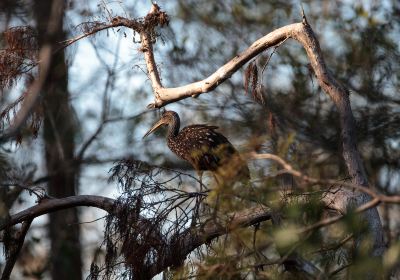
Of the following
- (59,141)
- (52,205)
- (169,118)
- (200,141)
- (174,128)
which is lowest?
(52,205)

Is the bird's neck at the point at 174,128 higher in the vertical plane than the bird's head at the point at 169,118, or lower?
lower

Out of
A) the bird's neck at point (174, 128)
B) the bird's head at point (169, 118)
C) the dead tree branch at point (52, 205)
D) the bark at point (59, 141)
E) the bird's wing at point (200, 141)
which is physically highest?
the bark at point (59, 141)

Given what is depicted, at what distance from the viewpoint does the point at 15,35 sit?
229 inches

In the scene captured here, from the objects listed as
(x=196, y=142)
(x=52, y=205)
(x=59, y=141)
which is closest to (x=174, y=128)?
(x=196, y=142)

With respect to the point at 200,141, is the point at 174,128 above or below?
above

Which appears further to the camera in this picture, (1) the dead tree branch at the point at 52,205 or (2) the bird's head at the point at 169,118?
(2) the bird's head at the point at 169,118

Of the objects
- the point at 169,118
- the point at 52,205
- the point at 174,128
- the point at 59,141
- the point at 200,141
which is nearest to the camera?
the point at 52,205

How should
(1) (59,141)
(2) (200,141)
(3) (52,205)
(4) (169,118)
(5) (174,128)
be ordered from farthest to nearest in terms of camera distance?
(1) (59,141)
(4) (169,118)
(5) (174,128)
(2) (200,141)
(3) (52,205)

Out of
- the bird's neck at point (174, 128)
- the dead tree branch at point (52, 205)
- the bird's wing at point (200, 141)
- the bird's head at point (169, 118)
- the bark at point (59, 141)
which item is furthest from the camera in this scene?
the bark at point (59, 141)

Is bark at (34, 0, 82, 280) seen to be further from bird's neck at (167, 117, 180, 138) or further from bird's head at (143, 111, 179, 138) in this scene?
bird's neck at (167, 117, 180, 138)

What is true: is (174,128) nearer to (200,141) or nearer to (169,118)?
(169,118)

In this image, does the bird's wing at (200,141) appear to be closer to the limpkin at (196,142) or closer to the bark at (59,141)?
the limpkin at (196,142)

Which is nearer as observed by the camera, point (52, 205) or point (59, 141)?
point (52, 205)

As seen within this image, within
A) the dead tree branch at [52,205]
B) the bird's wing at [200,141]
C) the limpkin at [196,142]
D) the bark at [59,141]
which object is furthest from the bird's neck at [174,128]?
the bark at [59,141]
